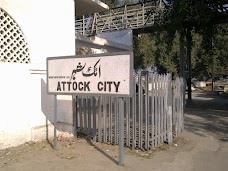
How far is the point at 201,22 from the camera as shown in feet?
37.3

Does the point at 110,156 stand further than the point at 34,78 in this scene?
No

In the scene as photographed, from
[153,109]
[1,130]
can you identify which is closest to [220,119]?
[153,109]

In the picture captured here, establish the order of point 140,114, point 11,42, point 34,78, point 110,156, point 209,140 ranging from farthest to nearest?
point 209,140 → point 34,78 → point 11,42 → point 140,114 → point 110,156

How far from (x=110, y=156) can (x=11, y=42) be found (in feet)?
10.1

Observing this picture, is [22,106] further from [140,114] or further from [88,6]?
[88,6]

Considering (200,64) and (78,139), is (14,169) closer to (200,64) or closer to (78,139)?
(78,139)

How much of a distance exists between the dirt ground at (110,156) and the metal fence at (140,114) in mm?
244

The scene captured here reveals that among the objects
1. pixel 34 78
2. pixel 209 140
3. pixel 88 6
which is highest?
pixel 88 6

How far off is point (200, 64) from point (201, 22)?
2248 centimetres

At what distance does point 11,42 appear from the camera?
6434 millimetres

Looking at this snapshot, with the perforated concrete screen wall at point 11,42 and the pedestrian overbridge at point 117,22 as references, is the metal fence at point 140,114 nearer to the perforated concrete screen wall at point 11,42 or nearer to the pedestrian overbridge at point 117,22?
the perforated concrete screen wall at point 11,42

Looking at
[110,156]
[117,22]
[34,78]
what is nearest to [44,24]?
[34,78]

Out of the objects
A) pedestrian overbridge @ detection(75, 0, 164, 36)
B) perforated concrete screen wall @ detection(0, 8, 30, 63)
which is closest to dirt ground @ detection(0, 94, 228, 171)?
perforated concrete screen wall @ detection(0, 8, 30, 63)

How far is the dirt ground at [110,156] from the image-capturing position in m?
5.29
